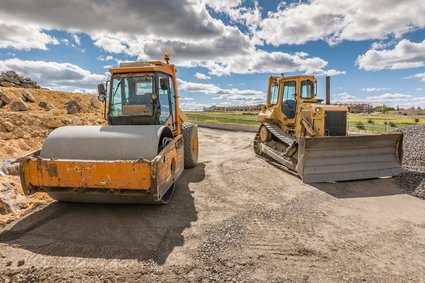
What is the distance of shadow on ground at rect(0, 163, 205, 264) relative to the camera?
3682 millimetres

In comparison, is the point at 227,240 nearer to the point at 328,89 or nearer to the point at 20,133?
the point at 328,89

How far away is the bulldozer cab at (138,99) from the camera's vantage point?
6.04 meters

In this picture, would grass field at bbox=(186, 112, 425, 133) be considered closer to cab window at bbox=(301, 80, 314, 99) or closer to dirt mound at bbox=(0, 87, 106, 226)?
cab window at bbox=(301, 80, 314, 99)

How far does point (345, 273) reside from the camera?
325 centimetres

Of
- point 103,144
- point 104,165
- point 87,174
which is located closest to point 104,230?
point 87,174

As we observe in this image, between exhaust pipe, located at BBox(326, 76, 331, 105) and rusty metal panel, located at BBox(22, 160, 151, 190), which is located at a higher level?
exhaust pipe, located at BBox(326, 76, 331, 105)

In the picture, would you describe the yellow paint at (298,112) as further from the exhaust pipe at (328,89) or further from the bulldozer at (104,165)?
the bulldozer at (104,165)

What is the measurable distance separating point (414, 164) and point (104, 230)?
852cm

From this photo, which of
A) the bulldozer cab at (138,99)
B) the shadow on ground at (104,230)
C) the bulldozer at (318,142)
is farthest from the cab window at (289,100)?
the shadow on ground at (104,230)

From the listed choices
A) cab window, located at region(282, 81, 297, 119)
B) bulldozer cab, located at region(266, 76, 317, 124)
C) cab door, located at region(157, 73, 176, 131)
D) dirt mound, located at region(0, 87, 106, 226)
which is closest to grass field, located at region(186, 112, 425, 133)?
bulldozer cab, located at region(266, 76, 317, 124)

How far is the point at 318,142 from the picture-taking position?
22.9 ft

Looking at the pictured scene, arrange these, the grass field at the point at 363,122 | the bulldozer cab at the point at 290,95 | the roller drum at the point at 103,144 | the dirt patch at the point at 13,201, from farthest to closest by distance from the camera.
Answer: the grass field at the point at 363,122 < the bulldozer cab at the point at 290,95 < the dirt patch at the point at 13,201 < the roller drum at the point at 103,144

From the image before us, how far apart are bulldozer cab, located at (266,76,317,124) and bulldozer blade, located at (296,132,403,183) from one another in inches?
102

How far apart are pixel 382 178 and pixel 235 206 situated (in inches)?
185
